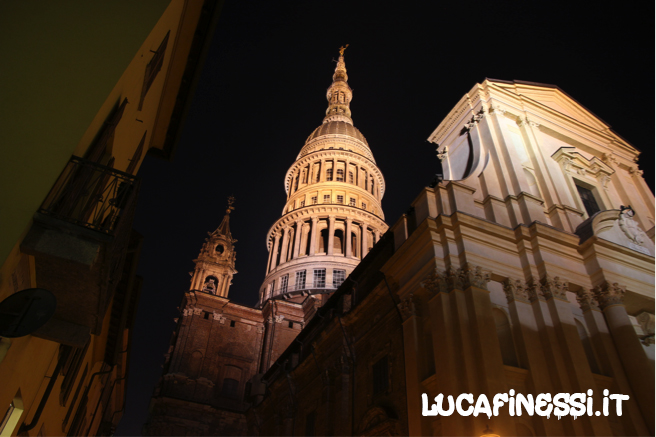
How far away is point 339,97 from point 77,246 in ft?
220

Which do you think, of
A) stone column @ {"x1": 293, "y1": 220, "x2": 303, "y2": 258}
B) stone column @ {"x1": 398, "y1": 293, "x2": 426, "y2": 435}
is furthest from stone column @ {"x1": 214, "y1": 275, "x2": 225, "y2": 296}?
stone column @ {"x1": 398, "y1": 293, "x2": 426, "y2": 435}

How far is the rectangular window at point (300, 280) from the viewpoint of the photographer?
4428cm

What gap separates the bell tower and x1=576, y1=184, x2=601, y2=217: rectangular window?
29346 millimetres

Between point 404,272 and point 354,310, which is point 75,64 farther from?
point 354,310

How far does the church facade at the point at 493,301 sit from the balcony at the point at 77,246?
865 centimetres

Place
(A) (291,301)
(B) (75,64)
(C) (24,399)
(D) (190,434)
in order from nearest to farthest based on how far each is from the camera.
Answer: (B) (75,64) < (C) (24,399) < (D) (190,434) < (A) (291,301)

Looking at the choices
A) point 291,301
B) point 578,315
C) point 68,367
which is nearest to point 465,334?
point 578,315

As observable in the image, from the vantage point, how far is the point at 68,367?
1216cm

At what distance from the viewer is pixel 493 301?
14383mm

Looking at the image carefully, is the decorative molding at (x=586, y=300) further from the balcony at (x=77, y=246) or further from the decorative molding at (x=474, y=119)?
the balcony at (x=77, y=246)

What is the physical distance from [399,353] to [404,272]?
280 centimetres

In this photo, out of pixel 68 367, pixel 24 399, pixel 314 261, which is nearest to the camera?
pixel 24 399

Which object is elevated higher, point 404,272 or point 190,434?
point 404,272

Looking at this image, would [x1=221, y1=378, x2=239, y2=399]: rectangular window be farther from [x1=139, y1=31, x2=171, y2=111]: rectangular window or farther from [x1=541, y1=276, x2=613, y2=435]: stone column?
[x1=139, y1=31, x2=171, y2=111]: rectangular window
